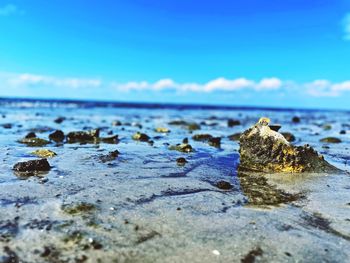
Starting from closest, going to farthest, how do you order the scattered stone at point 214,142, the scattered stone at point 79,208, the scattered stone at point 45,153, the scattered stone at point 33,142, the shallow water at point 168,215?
the shallow water at point 168,215, the scattered stone at point 79,208, the scattered stone at point 45,153, the scattered stone at point 33,142, the scattered stone at point 214,142

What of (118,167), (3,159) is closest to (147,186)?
(118,167)

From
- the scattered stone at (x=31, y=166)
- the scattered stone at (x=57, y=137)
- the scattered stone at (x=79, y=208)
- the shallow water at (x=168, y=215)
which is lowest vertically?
the scattered stone at (x=57, y=137)

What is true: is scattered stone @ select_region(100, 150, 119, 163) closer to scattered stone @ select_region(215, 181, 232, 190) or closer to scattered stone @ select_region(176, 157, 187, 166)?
scattered stone @ select_region(176, 157, 187, 166)

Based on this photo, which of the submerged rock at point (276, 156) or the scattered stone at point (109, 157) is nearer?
the submerged rock at point (276, 156)

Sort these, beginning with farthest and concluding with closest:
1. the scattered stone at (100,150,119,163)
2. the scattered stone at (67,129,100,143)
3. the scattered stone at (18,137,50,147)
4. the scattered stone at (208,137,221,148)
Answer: the scattered stone at (208,137,221,148), the scattered stone at (67,129,100,143), the scattered stone at (18,137,50,147), the scattered stone at (100,150,119,163)

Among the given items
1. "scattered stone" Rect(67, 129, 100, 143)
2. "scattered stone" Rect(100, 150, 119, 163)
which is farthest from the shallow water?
"scattered stone" Rect(67, 129, 100, 143)

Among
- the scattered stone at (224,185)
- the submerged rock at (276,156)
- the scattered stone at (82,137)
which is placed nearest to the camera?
the scattered stone at (224,185)

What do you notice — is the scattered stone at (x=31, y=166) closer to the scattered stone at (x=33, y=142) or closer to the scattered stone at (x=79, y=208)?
the scattered stone at (x=79, y=208)

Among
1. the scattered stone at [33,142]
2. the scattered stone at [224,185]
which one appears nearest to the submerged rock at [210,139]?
the scattered stone at [33,142]

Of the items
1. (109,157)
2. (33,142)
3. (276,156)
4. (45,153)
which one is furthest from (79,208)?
(33,142)

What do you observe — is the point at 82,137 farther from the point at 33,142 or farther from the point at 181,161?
the point at 181,161
